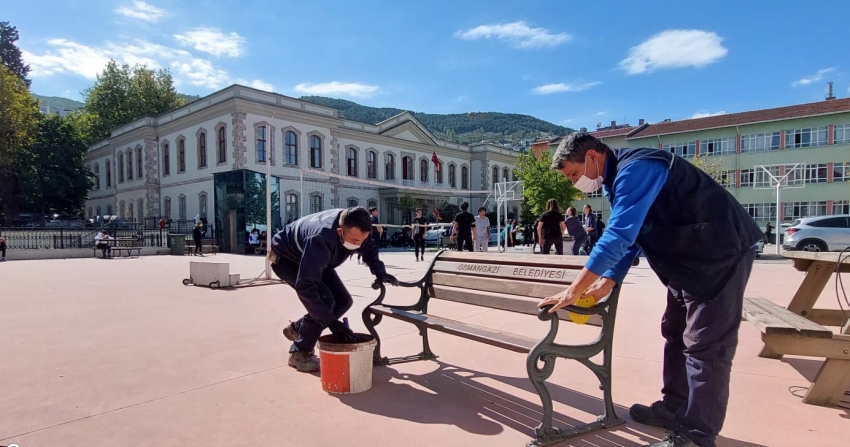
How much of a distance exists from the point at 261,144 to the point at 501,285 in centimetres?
2987

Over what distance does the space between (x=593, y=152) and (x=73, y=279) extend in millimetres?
12752

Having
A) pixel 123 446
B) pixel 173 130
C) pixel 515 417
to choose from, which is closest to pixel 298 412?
pixel 123 446

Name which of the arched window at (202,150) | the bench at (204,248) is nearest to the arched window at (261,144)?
the arched window at (202,150)

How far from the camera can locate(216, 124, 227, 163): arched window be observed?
30.6 m

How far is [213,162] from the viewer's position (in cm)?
3134

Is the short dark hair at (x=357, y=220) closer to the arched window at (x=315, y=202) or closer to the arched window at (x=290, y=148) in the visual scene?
the arched window at (x=290, y=148)

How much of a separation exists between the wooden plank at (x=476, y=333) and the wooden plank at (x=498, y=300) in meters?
0.22

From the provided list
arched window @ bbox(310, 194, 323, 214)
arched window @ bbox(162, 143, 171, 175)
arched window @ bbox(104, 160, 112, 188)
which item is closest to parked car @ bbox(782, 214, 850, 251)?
arched window @ bbox(310, 194, 323, 214)

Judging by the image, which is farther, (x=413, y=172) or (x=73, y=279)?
(x=413, y=172)

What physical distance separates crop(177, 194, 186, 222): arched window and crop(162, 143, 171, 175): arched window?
2.81 meters

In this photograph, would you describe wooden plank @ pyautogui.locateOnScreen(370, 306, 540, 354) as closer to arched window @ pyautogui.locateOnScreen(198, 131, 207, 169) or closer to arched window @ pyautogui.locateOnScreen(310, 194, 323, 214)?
arched window @ pyautogui.locateOnScreen(310, 194, 323, 214)

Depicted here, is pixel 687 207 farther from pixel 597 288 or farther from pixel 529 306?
pixel 529 306

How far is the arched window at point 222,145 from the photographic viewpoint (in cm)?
3058

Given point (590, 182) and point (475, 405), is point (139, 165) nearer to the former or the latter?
point (475, 405)
